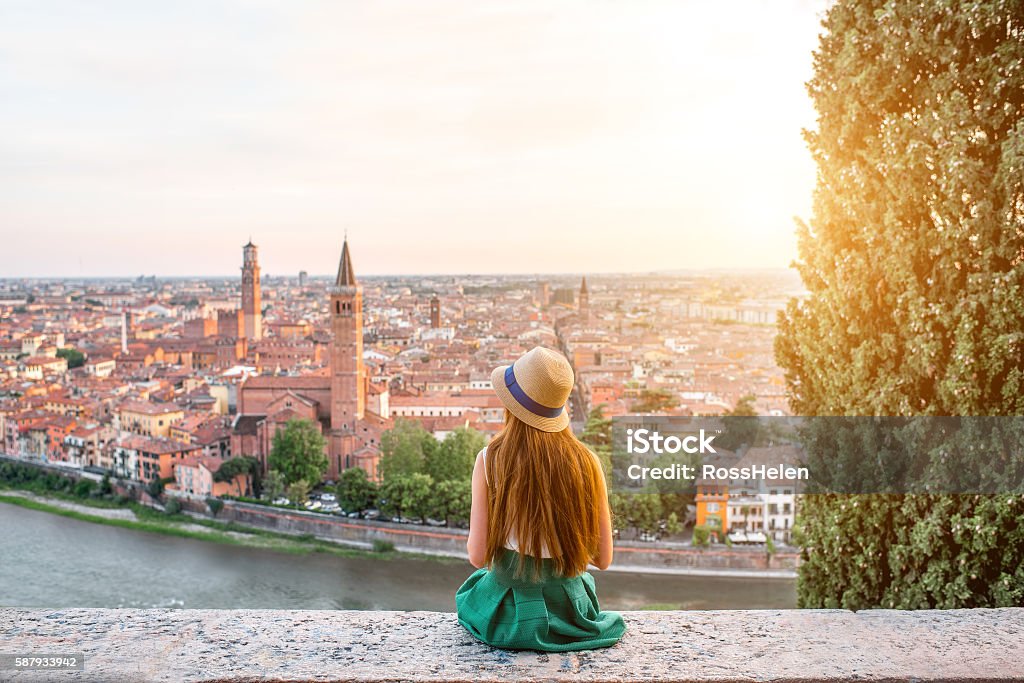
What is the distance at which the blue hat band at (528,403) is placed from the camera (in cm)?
92

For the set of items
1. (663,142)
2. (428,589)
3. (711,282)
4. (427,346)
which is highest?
(663,142)

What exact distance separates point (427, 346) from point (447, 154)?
5.77m

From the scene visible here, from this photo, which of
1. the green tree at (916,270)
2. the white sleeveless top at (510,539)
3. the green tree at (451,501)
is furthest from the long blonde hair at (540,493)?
the green tree at (451,501)

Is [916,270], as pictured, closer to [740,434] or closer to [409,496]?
[740,434]

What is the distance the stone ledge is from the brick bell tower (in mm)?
13188

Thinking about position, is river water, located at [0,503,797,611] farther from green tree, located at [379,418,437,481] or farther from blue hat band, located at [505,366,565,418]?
blue hat band, located at [505,366,565,418]

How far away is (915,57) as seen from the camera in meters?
1.94

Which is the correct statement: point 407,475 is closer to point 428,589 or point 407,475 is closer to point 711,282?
point 428,589

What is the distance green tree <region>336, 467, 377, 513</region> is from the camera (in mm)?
11328

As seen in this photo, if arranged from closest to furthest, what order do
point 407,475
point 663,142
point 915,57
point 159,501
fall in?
1. point 915,57
2. point 663,142
3. point 407,475
4. point 159,501

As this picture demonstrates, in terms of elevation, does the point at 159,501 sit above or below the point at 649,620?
below

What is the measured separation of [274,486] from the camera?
1245 centimetres

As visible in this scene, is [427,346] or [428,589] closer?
[428,589]

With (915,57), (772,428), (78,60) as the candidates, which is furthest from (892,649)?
(78,60)
